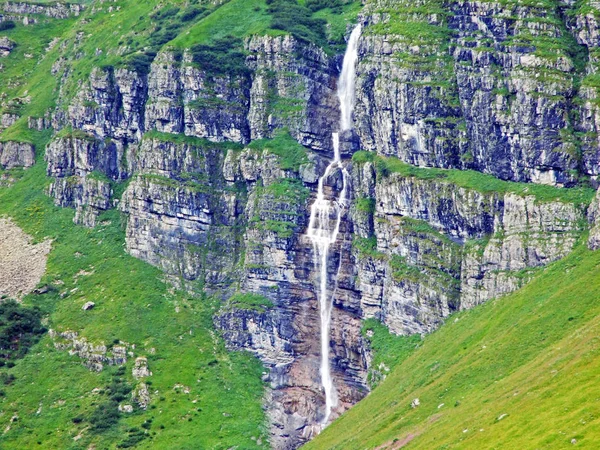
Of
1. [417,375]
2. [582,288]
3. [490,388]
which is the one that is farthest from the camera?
[417,375]

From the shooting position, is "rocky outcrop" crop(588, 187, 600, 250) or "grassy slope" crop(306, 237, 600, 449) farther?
"rocky outcrop" crop(588, 187, 600, 250)

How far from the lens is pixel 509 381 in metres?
162

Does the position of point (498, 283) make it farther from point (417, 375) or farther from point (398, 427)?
point (398, 427)

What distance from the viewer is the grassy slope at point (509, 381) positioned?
13575 cm

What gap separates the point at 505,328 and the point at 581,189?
29628 millimetres

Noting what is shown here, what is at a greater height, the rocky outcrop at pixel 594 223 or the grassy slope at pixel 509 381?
the rocky outcrop at pixel 594 223

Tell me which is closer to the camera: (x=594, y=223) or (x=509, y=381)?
(x=509, y=381)

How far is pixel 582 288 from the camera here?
176m

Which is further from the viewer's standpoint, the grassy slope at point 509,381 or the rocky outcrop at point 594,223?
the rocky outcrop at point 594,223

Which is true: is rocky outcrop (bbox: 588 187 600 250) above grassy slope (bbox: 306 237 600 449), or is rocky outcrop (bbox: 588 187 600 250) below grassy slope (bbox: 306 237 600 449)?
above

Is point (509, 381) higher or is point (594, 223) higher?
point (594, 223)

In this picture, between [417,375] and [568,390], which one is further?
[417,375]

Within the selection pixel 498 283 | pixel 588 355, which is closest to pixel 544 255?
pixel 498 283

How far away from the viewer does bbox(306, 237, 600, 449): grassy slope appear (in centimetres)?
13575
